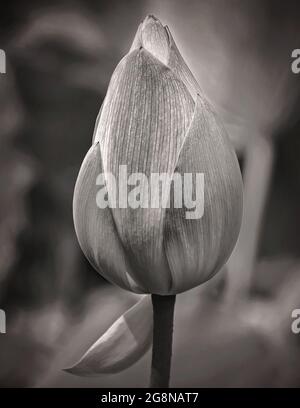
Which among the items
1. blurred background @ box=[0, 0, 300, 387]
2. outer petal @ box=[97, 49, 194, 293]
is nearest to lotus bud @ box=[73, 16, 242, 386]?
outer petal @ box=[97, 49, 194, 293]

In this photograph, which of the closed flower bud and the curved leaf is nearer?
the closed flower bud

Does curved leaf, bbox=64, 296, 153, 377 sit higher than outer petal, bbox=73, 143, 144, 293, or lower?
lower

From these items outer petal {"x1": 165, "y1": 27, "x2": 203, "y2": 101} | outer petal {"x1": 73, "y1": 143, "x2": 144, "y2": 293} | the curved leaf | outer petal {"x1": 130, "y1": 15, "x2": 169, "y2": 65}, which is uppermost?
outer petal {"x1": 130, "y1": 15, "x2": 169, "y2": 65}

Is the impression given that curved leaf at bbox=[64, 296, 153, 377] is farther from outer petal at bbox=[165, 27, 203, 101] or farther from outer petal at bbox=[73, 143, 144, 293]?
outer petal at bbox=[165, 27, 203, 101]

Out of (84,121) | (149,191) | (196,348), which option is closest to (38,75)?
(84,121)

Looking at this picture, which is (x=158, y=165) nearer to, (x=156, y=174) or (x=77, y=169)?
(x=156, y=174)

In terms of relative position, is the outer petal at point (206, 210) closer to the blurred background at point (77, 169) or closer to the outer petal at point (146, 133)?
the outer petal at point (146, 133)

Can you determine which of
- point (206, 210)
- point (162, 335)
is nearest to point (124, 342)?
point (162, 335)
